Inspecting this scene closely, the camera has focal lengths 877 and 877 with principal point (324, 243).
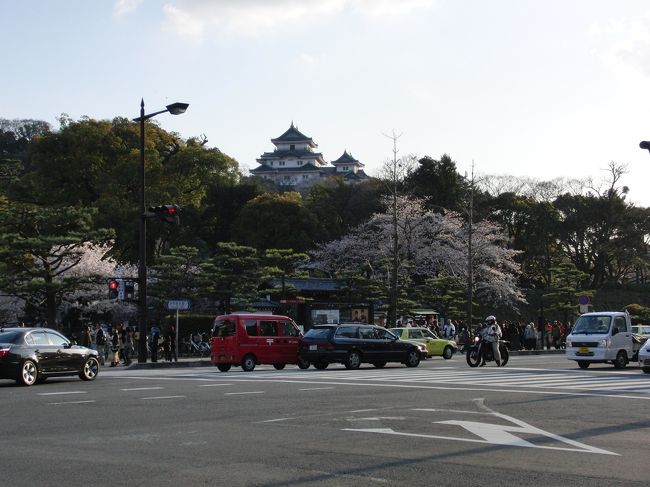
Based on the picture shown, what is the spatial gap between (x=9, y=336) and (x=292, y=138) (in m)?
150

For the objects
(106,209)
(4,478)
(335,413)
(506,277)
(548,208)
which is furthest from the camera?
(548,208)

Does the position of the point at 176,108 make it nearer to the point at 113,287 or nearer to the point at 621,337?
the point at 113,287

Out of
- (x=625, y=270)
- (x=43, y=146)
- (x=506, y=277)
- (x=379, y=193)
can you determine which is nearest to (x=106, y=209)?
(x=43, y=146)

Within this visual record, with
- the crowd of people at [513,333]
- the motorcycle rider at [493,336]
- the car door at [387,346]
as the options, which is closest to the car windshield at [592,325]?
the motorcycle rider at [493,336]

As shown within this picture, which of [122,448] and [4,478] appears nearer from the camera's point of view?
[4,478]

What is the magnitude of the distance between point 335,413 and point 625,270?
228ft

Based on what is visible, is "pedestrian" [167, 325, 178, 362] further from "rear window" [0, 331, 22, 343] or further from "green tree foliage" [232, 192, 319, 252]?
"green tree foliage" [232, 192, 319, 252]

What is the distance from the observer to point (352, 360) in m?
26.5

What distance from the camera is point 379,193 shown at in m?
73.4

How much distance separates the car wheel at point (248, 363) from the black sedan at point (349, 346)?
1470mm

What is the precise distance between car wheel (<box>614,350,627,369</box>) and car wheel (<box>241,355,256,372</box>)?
11505 millimetres

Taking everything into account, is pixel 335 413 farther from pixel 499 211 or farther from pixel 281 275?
pixel 499 211

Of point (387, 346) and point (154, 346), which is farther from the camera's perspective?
point (154, 346)

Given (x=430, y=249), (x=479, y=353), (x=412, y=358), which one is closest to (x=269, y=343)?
(x=412, y=358)
